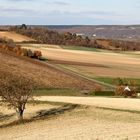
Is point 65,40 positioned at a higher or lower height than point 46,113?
lower

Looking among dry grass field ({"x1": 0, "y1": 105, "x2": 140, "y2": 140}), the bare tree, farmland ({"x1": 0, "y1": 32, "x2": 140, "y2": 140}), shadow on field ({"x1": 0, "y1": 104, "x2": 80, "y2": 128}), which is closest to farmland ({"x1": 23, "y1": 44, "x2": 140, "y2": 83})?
farmland ({"x1": 0, "y1": 32, "x2": 140, "y2": 140})

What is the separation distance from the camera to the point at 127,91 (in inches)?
2253

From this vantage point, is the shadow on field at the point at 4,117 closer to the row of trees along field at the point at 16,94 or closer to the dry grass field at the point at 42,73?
the row of trees along field at the point at 16,94

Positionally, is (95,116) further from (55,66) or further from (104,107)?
(55,66)

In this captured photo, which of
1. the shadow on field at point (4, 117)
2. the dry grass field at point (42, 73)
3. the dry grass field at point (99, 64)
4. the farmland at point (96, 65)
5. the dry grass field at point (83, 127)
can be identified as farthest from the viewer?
the dry grass field at point (99, 64)

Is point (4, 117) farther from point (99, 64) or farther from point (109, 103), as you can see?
point (99, 64)

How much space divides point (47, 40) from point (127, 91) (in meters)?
106

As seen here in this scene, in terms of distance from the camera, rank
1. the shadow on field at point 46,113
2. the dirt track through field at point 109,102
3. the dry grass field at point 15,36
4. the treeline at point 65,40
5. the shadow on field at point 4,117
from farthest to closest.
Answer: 1. the treeline at point 65,40
2. the dry grass field at point 15,36
3. the dirt track through field at point 109,102
4. the shadow on field at point 4,117
5. the shadow on field at point 46,113

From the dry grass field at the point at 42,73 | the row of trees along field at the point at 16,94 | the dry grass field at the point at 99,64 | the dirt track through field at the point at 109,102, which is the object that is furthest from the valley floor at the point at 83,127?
the dry grass field at the point at 99,64

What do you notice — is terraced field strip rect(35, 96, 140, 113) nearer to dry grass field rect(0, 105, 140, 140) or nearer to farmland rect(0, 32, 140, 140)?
farmland rect(0, 32, 140, 140)

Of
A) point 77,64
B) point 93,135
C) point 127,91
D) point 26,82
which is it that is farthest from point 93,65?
point 93,135

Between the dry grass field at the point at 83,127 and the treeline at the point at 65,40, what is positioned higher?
the dry grass field at the point at 83,127

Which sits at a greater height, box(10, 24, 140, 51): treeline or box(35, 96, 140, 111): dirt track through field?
box(35, 96, 140, 111): dirt track through field

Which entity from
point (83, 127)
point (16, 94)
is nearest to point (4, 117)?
point (16, 94)
